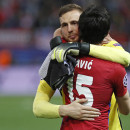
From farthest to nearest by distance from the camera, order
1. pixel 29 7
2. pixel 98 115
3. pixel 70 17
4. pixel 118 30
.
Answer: pixel 29 7 → pixel 118 30 → pixel 70 17 → pixel 98 115

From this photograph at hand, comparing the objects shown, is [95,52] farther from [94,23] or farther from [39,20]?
[39,20]

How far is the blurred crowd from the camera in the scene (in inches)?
531

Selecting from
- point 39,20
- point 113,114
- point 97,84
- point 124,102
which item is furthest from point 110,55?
point 39,20

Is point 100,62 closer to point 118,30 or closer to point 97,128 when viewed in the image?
point 97,128

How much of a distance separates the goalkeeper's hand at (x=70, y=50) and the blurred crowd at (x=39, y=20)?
1016cm

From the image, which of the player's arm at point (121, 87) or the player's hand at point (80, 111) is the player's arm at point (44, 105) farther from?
the player's arm at point (121, 87)

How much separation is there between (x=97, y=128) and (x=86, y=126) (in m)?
0.08

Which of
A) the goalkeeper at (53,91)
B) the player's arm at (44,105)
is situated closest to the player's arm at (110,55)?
the goalkeeper at (53,91)

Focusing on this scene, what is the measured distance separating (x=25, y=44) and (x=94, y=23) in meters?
11.0

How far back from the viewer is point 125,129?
7.32 meters

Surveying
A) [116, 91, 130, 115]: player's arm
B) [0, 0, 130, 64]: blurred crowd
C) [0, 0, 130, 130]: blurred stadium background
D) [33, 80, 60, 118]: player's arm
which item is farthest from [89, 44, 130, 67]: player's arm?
[0, 0, 130, 64]: blurred crowd

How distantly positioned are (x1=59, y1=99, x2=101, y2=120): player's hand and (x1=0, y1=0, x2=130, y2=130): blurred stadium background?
5743 mm

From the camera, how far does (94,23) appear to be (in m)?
2.67

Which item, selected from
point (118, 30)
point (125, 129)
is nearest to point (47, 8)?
point (118, 30)
